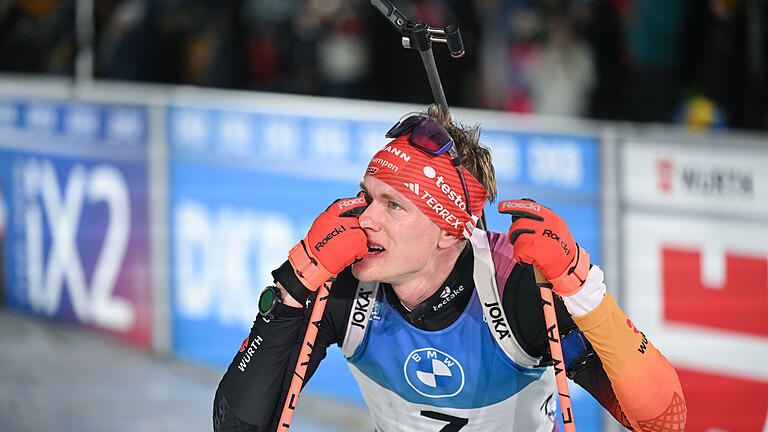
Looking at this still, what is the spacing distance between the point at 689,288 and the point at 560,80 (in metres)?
2.75

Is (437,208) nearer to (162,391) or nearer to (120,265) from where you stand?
(162,391)

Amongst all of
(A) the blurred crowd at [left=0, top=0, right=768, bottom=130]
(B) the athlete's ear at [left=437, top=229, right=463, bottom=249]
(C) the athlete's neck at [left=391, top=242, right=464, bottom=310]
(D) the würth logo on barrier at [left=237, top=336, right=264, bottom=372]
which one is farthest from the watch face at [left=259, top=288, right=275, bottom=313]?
(A) the blurred crowd at [left=0, top=0, right=768, bottom=130]

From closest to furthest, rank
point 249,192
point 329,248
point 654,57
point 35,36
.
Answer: point 329,248 < point 249,192 < point 654,57 < point 35,36

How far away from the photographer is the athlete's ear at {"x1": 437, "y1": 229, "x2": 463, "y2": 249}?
3.07 meters

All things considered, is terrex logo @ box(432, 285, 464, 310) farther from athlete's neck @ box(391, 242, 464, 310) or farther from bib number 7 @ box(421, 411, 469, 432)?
bib number 7 @ box(421, 411, 469, 432)

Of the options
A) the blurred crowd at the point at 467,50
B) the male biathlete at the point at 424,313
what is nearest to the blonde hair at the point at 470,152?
the male biathlete at the point at 424,313

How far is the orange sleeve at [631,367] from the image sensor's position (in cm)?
275

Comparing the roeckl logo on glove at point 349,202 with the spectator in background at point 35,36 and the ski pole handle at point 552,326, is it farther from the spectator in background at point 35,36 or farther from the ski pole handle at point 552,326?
the spectator in background at point 35,36

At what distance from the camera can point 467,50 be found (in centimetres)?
809

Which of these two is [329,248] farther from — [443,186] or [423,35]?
[423,35]

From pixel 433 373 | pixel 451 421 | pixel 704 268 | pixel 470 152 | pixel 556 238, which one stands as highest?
pixel 470 152

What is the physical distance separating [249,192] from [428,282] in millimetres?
3674

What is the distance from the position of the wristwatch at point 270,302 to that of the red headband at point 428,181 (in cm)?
44

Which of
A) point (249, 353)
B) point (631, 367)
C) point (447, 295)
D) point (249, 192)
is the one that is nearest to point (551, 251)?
point (631, 367)
